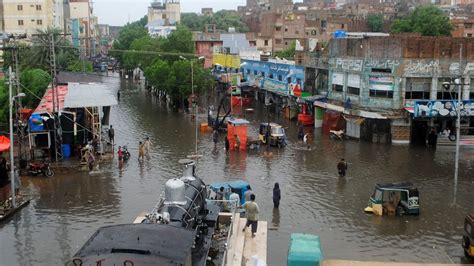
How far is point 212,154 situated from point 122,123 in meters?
15.5

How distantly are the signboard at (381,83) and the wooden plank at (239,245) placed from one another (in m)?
22.7

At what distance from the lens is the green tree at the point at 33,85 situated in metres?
43.5

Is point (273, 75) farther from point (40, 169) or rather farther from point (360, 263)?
point (360, 263)

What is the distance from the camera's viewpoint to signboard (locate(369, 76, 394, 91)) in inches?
1527

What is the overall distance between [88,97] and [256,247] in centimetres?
1841

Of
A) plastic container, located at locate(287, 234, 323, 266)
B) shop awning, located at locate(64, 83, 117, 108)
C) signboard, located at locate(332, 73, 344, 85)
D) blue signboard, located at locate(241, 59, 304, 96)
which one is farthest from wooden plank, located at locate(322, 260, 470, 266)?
blue signboard, located at locate(241, 59, 304, 96)

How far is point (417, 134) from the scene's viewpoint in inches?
1534

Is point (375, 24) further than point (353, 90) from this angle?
Yes

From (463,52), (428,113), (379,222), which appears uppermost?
(463,52)

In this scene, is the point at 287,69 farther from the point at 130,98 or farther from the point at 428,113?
the point at 130,98

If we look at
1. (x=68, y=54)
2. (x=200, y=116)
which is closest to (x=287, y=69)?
(x=200, y=116)

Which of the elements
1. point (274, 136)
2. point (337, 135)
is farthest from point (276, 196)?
point (337, 135)

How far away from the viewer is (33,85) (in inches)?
1732

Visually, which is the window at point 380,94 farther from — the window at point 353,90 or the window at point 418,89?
the window at point 353,90
